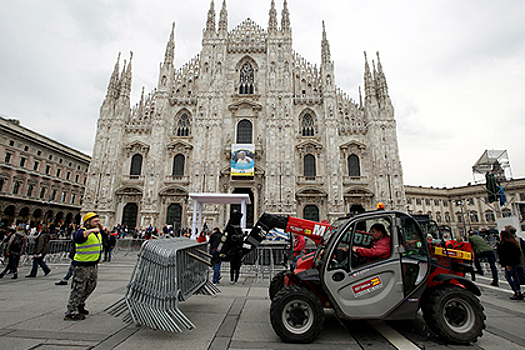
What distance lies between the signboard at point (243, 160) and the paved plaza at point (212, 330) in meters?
17.3

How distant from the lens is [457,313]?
3.70m

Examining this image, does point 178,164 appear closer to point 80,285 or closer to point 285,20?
point 285,20

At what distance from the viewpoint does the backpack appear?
8.12 metres

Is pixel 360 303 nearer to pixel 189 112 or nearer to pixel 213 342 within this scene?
pixel 213 342

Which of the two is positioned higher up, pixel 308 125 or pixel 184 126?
pixel 308 125

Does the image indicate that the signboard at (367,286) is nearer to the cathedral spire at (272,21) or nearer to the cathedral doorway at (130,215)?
the cathedral doorway at (130,215)

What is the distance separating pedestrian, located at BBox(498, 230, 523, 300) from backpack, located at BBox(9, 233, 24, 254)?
1323 cm

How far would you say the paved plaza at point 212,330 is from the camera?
11.2ft

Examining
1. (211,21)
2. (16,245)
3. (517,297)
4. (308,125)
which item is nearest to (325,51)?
(308,125)

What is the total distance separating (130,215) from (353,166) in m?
20.6

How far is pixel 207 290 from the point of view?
203 inches

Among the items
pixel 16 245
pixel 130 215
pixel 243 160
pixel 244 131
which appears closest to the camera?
pixel 16 245

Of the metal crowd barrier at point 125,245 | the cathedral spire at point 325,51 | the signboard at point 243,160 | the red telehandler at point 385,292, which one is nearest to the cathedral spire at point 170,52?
the signboard at point 243,160

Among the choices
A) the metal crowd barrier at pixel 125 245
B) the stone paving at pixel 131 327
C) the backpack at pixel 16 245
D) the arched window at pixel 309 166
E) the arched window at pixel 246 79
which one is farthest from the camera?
the arched window at pixel 246 79
